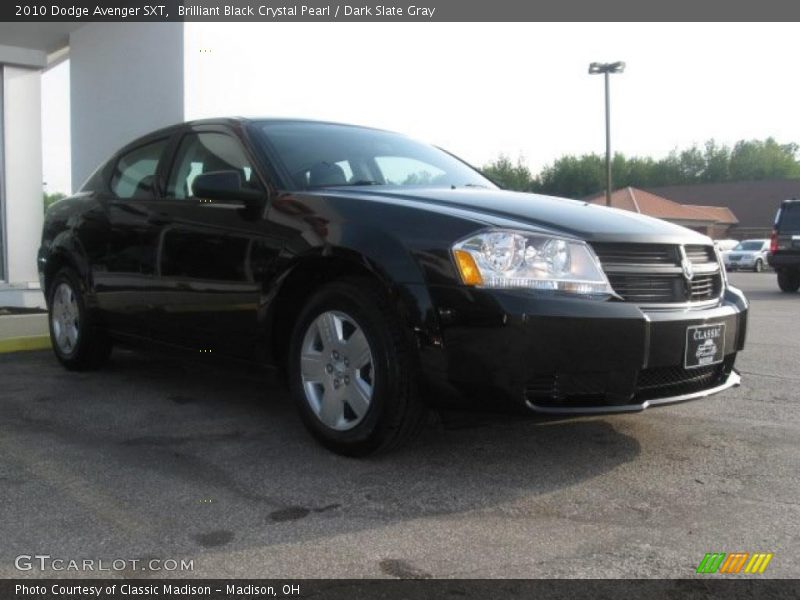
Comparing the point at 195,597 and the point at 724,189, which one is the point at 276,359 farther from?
the point at 724,189

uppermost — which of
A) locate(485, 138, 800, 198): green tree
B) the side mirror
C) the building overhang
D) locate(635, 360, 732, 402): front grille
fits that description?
locate(485, 138, 800, 198): green tree

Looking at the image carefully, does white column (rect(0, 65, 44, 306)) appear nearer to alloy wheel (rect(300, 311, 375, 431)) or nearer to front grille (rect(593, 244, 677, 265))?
alloy wheel (rect(300, 311, 375, 431))

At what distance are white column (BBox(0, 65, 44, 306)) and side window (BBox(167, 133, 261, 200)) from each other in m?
5.97

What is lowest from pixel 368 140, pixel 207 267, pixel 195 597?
pixel 195 597

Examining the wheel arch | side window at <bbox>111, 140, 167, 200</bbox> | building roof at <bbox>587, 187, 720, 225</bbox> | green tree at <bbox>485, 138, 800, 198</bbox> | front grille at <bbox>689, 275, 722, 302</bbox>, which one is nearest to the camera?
the wheel arch

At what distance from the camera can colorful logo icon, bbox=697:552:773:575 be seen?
2531 millimetres

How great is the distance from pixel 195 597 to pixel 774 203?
6790 cm

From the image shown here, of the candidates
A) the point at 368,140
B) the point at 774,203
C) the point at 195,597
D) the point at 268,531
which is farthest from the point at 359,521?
the point at 774,203

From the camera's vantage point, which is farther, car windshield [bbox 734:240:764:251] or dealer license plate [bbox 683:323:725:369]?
car windshield [bbox 734:240:764:251]

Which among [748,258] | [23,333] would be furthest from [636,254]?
[748,258]

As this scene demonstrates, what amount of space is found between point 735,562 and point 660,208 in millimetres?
57754

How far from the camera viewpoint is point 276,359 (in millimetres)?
4023

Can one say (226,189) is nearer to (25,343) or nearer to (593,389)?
(593,389)

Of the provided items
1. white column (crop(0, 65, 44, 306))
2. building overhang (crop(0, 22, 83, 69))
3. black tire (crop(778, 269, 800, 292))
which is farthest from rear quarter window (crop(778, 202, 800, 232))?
white column (crop(0, 65, 44, 306))
